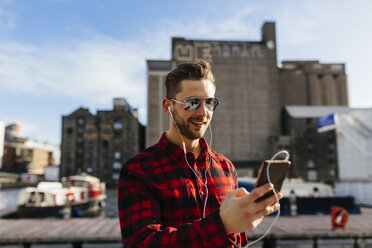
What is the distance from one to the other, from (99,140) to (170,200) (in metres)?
82.3

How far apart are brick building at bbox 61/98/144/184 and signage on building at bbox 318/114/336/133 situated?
4792 centimetres

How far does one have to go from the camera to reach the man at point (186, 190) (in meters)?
1.60

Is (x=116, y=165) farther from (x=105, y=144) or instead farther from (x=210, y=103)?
(x=210, y=103)

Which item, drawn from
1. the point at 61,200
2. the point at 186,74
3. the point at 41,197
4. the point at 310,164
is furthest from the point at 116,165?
the point at 186,74

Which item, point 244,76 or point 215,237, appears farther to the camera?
point 244,76

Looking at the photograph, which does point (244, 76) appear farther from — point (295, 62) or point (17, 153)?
point (17, 153)

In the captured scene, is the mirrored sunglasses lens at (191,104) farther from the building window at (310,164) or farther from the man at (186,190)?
the building window at (310,164)

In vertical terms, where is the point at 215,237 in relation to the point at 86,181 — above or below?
above

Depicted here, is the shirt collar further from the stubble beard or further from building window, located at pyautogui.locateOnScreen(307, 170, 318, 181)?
building window, located at pyautogui.locateOnScreen(307, 170, 318, 181)

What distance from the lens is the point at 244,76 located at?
82.1 metres

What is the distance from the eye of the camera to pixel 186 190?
2164 mm

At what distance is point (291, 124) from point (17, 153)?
82.9 m

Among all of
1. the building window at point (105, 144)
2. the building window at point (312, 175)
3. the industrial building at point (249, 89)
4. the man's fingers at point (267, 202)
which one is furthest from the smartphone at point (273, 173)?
the building window at point (105, 144)

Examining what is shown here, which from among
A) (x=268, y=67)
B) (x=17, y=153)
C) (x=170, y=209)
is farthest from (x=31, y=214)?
(x=17, y=153)
